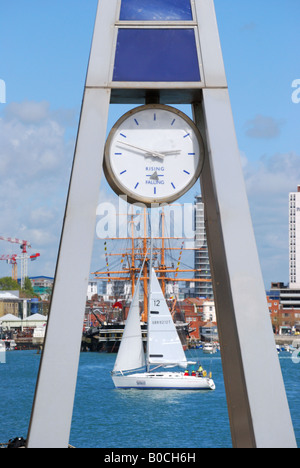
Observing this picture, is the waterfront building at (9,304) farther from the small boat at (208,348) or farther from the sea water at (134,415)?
the sea water at (134,415)

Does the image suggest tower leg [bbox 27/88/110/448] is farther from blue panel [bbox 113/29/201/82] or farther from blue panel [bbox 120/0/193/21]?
blue panel [bbox 120/0/193/21]

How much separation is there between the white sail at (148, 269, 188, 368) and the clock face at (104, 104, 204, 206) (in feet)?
132

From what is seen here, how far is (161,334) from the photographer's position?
48.8m

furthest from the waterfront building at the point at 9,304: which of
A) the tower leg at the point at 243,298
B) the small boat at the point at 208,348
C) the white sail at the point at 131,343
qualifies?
the tower leg at the point at 243,298

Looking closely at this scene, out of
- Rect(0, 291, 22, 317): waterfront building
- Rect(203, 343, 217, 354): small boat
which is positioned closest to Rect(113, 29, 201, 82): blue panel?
Rect(203, 343, 217, 354): small boat

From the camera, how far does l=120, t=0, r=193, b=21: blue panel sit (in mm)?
6156

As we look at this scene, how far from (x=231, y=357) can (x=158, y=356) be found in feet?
144

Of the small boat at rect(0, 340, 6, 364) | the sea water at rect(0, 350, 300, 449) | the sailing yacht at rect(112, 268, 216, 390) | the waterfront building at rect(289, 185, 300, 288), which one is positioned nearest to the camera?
the sea water at rect(0, 350, 300, 449)

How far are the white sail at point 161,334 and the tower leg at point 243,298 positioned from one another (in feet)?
133

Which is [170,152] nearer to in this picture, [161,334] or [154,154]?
[154,154]

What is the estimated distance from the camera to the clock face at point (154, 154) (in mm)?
6047

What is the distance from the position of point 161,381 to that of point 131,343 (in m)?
3.68
